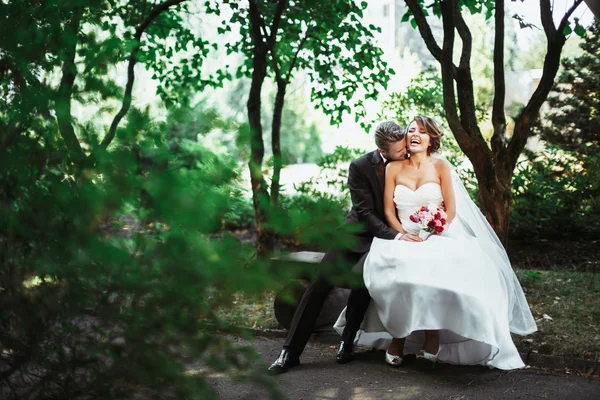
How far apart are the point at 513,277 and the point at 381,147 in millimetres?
1590

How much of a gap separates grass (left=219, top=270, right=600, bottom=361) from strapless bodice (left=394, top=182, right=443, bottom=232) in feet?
4.58

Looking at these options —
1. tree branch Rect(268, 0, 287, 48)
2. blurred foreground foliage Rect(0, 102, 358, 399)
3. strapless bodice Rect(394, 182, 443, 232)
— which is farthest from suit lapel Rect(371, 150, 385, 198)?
blurred foreground foliage Rect(0, 102, 358, 399)

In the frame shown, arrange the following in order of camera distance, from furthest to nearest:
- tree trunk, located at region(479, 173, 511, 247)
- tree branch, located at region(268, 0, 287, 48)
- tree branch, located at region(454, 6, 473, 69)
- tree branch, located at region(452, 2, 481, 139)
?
tree branch, located at region(268, 0, 287, 48), tree branch, located at region(454, 6, 473, 69), tree branch, located at region(452, 2, 481, 139), tree trunk, located at region(479, 173, 511, 247)

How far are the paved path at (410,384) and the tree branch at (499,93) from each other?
10.3 ft

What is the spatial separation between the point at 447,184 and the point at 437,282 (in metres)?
1.09

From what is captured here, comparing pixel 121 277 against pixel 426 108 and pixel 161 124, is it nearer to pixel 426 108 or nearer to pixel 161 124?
pixel 161 124

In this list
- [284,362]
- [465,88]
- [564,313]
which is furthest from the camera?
[465,88]

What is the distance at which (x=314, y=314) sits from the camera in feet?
20.5

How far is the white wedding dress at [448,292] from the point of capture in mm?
5605

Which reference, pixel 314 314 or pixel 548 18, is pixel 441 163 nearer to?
pixel 314 314

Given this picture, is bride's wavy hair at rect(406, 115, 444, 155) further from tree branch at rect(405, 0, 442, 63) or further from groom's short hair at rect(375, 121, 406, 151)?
tree branch at rect(405, 0, 442, 63)

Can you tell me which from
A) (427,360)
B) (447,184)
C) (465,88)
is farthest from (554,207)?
(427,360)

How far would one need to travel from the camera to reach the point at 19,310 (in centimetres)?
229

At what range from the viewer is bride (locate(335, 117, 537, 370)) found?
5629 millimetres
